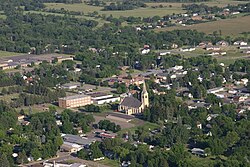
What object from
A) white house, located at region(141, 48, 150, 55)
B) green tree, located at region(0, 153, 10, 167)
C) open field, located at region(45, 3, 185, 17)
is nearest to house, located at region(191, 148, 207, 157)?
green tree, located at region(0, 153, 10, 167)

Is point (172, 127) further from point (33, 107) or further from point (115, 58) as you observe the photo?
point (115, 58)

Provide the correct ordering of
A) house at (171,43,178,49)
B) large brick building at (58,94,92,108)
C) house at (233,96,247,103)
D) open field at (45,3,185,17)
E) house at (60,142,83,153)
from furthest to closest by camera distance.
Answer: open field at (45,3,185,17) < house at (171,43,178,49) < large brick building at (58,94,92,108) < house at (233,96,247,103) < house at (60,142,83,153)

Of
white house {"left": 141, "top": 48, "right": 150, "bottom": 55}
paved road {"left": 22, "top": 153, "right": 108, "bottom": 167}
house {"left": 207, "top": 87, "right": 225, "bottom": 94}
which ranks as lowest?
paved road {"left": 22, "top": 153, "right": 108, "bottom": 167}

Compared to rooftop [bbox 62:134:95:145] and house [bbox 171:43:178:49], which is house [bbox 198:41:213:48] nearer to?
house [bbox 171:43:178:49]

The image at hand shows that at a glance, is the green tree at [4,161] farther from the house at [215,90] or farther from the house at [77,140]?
the house at [215,90]

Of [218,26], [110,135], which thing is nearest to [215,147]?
[110,135]

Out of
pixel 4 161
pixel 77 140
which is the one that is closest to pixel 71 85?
pixel 77 140

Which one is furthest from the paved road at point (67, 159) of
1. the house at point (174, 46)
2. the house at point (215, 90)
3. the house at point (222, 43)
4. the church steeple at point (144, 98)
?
the house at point (222, 43)

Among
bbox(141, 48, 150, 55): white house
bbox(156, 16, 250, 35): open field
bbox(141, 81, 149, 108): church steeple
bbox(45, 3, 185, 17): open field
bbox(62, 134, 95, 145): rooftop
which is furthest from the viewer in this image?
bbox(45, 3, 185, 17): open field
